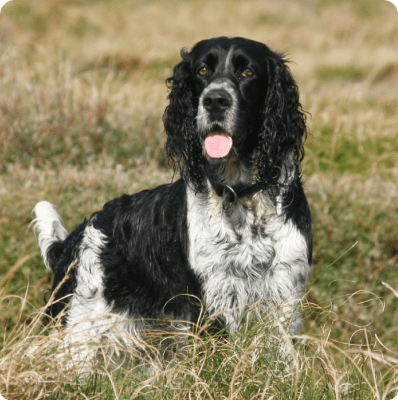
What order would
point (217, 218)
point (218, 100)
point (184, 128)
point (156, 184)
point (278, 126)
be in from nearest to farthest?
point (218, 100), point (217, 218), point (278, 126), point (184, 128), point (156, 184)

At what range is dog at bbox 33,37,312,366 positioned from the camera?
3.24 m

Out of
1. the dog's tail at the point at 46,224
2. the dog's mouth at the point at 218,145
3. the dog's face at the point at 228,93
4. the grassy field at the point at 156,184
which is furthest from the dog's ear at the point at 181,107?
the dog's tail at the point at 46,224

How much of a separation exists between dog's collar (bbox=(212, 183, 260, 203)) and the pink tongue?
22 centimetres

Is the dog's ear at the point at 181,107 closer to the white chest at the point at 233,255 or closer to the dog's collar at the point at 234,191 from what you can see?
the dog's collar at the point at 234,191

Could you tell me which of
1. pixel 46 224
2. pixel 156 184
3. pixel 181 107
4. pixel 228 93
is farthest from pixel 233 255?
pixel 156 184

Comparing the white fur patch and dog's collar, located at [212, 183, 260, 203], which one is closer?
the white fur patch

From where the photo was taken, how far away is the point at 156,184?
5.63 m

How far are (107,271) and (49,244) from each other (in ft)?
2.10

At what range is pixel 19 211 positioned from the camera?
5.12 m

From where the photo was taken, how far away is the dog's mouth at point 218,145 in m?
3.22

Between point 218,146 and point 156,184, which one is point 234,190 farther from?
point 156,184

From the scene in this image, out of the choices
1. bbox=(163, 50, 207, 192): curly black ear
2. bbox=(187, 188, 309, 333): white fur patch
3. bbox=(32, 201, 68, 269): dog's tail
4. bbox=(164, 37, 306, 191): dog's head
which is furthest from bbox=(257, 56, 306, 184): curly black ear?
bbox=(32, 201, 68, 269): dog's tail

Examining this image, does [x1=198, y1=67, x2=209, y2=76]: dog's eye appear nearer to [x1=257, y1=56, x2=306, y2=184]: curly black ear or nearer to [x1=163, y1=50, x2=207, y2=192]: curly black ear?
[x1=163, y1=50, x2=207, y2=192]: curly black ear

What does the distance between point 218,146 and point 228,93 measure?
0.30 m
